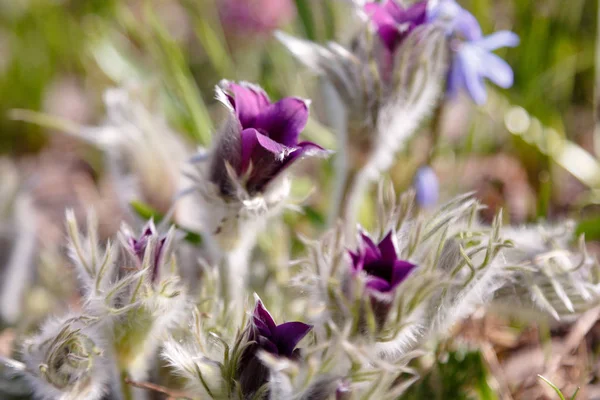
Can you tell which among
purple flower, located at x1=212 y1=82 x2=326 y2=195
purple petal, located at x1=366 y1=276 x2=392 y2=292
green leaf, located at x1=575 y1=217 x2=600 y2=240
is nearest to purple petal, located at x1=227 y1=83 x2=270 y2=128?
purple flower, located at x1=212 y1=82 x2=326 y2=195

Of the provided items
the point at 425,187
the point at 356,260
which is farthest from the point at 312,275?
the point at 425,187

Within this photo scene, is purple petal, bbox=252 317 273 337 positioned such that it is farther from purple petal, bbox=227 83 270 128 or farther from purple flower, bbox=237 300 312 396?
purple petal, bbox=227 83 270 128

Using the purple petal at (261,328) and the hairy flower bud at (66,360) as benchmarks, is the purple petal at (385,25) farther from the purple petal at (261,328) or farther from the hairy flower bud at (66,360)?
the hairy flower bud at (66,360)

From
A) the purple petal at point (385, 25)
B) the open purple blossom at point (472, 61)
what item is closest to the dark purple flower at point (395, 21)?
the purple petal at point (385, 25)

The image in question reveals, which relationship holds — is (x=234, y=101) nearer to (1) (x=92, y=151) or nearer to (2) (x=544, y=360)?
(2) (x=544, y=360)

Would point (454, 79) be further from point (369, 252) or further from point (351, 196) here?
point (369, 252)

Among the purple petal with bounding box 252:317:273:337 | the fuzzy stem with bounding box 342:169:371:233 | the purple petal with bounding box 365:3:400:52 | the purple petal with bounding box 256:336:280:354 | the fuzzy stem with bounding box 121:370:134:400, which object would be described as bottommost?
the fuzzy stem with bounding box 121:370:134:400
